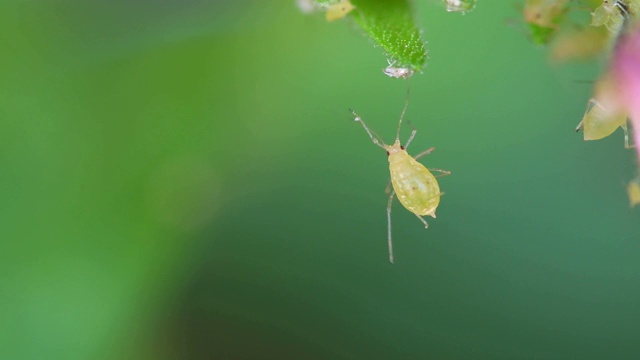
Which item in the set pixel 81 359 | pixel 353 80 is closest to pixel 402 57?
pixel 353 80

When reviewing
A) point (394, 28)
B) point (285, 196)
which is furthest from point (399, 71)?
point (285, 196)

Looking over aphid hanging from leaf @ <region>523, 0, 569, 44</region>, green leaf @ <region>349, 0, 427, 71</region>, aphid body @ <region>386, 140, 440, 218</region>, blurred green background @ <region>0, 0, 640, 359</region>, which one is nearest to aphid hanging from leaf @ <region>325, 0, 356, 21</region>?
green leaf @ <region>349, 0, 427, 71</region>

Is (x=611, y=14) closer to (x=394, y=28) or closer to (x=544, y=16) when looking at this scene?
(x=544, y=16)

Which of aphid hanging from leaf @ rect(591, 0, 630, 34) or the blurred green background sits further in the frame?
the blurred green background

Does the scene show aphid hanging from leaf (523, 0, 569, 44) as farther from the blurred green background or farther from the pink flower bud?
the blurred green background

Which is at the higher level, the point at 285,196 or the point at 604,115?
the point at 285,196

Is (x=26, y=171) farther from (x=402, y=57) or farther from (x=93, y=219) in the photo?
(x=402, y=57)
